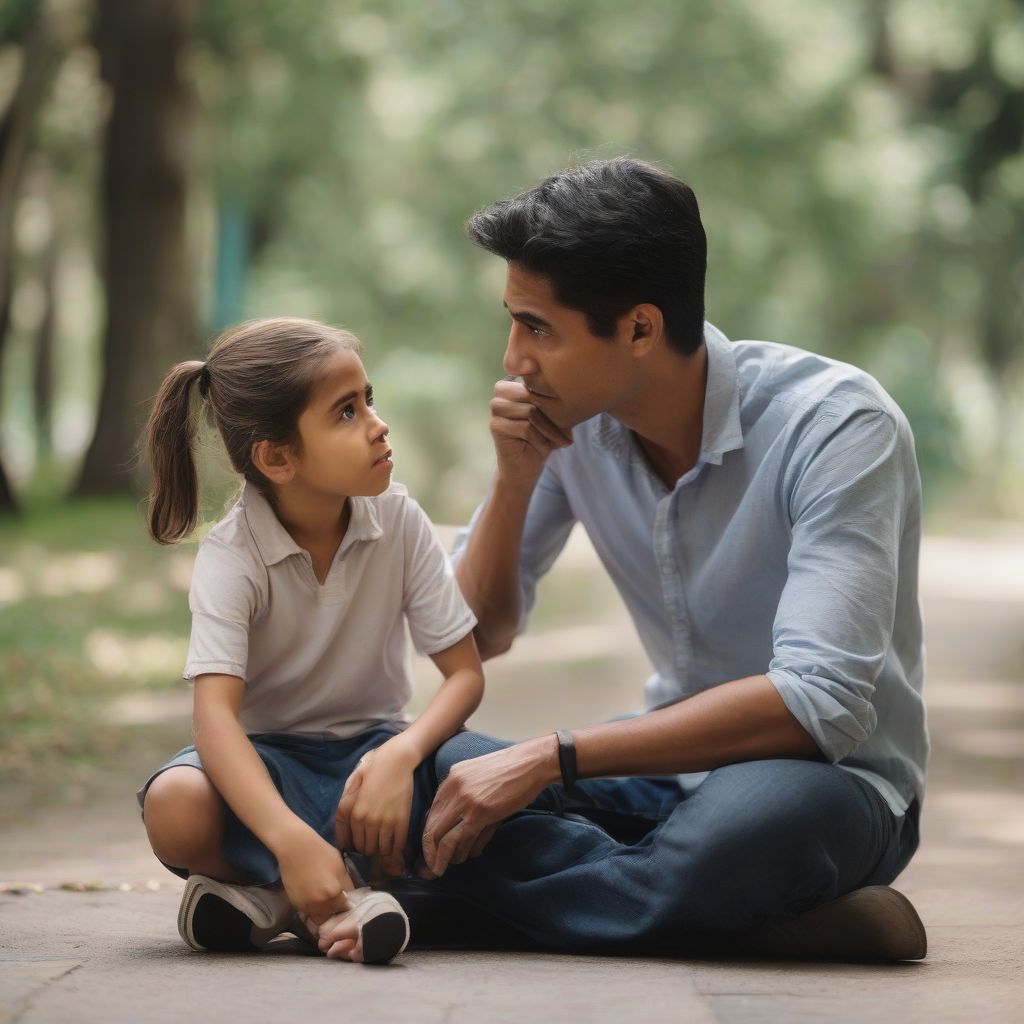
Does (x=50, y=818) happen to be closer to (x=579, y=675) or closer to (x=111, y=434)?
(x=579, y=675)

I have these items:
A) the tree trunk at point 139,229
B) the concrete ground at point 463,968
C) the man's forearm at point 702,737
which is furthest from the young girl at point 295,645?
the tree trunk at point 139,229

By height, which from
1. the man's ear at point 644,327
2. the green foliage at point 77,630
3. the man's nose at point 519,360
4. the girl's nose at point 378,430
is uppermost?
the man's ear at point 644,327

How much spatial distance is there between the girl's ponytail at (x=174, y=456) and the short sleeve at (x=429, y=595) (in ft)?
1.36

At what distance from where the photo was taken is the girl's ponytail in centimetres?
298

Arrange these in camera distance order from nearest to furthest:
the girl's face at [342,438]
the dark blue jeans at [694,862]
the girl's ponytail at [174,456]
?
the dark blue jeans at [694,862] → the girl's face at [342,438] → the girl's ponytail at [174,456]

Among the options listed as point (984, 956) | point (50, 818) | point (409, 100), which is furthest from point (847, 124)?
point (984, 956)

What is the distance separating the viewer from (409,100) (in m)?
16.9

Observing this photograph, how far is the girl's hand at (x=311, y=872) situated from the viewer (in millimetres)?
2561

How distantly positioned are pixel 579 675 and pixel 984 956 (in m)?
5.04

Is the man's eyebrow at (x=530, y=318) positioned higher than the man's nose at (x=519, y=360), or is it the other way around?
the man's eyebrow at (x=530, y=318)

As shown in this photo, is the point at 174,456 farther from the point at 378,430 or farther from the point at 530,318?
the point at 530,318

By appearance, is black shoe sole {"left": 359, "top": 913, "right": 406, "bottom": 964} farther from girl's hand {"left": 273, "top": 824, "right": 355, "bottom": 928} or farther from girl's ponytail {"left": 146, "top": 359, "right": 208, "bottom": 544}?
girl's ponytail {"left": 146, "top": 359, "right": 208, "bottom": 544}

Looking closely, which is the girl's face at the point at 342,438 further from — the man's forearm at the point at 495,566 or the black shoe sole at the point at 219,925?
the black shoe sole at the point at 219,925

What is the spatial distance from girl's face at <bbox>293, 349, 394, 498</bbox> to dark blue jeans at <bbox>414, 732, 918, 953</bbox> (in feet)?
1.64
